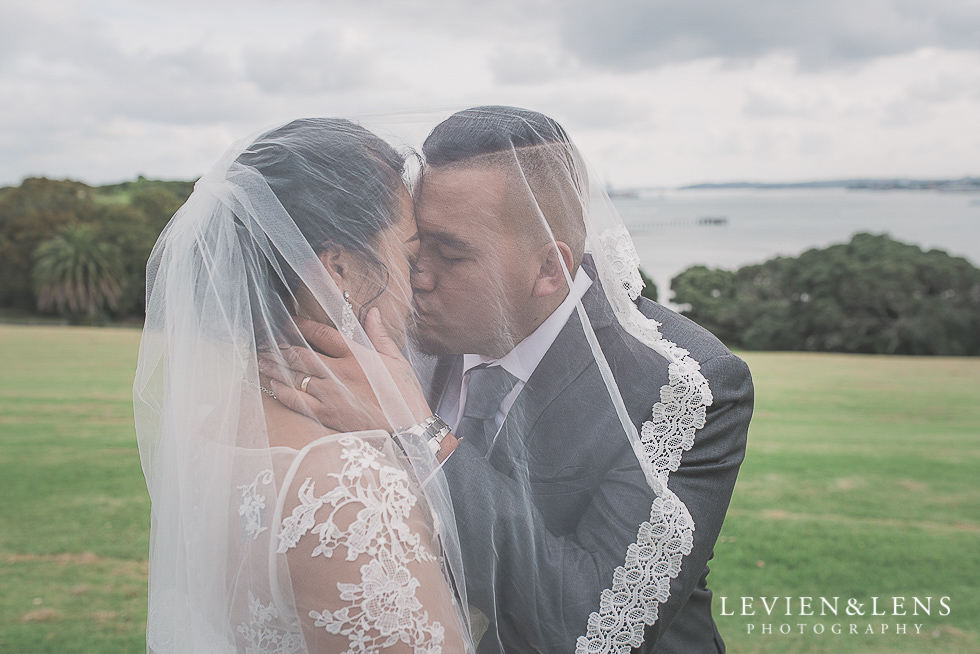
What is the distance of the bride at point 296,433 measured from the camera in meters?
1.57

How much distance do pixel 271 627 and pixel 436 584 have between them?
407 mm

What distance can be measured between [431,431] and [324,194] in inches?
25.2

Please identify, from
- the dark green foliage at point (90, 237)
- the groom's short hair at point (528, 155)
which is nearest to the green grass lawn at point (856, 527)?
the groom's short hair at point (528, 155)

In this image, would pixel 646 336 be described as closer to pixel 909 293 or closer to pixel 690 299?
pixel 690 299

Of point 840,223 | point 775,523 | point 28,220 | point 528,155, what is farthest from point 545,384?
point 28,220

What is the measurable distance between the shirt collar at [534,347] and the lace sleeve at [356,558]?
496 mm

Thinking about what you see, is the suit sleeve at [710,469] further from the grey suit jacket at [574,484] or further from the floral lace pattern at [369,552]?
the floral lace pattern at [369,552]

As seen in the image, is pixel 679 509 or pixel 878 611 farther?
pixel 878 611

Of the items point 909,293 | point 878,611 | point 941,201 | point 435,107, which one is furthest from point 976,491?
point 941,201

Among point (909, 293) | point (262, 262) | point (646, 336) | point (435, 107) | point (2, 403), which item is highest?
point (435, 107)

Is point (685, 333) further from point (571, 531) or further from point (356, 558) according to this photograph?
point (356, 558)

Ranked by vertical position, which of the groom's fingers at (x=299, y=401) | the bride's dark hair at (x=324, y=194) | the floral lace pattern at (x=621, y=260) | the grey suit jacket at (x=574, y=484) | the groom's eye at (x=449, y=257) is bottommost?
the grey suit jacket at (x=574, y=484)

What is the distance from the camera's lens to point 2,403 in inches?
476

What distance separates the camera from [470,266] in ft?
6.18
